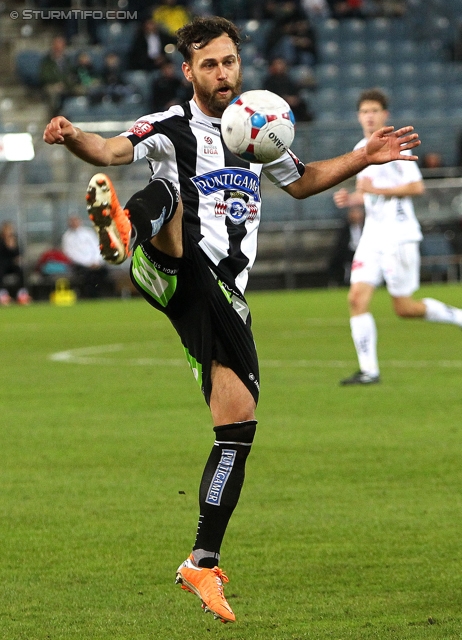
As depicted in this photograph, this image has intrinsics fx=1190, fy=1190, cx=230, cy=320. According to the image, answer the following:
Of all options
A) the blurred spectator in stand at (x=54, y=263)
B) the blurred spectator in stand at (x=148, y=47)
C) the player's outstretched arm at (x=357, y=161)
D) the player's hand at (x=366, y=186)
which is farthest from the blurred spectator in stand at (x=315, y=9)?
the player's outstretched arm at (x=357, y=161)

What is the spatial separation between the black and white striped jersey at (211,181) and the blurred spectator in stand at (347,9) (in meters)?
27.9

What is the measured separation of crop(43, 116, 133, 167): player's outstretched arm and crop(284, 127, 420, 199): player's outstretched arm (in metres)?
0.87

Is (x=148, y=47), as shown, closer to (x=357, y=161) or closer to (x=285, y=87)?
(x=285, y=87)

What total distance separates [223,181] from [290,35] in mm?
26313

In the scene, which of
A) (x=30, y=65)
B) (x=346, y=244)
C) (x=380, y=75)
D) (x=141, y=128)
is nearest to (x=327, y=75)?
(x=380, y=75)

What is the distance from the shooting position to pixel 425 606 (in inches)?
179

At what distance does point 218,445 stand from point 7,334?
45.1 feet

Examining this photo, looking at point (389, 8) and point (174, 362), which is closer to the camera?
point (174, 362)

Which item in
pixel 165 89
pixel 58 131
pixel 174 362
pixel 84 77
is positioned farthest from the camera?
pixel 84 77

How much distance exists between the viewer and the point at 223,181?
4973 millimetres

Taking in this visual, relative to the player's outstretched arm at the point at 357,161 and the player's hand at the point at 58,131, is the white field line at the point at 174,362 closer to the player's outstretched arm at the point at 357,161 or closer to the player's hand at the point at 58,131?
the player's outstretched arm at the point at 357,161

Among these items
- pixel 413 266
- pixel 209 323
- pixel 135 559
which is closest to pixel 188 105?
pixel 209 323

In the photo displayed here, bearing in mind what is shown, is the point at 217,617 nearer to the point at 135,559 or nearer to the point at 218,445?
the point at 218,445

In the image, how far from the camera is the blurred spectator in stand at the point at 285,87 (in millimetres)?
28094
